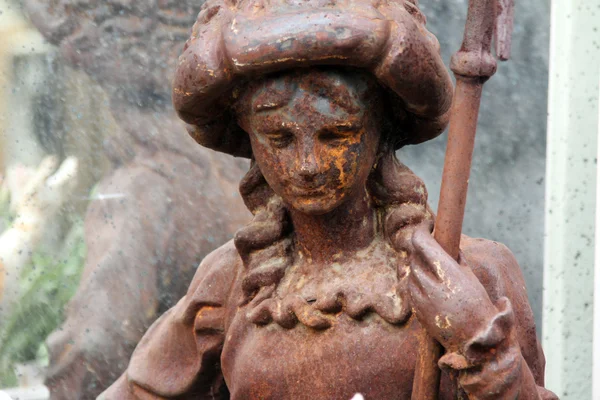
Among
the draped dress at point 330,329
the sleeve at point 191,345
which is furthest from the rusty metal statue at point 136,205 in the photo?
the draped dress at point 330,329

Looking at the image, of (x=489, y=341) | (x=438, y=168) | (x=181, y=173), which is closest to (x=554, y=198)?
(x=438, y=168)

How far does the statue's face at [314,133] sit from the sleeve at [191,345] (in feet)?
0.90

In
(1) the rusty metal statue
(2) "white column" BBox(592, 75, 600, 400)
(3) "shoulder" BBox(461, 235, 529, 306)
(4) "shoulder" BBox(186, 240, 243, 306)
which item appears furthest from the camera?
(1) the rusty metal statue

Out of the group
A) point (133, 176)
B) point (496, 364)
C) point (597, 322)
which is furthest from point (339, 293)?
point (133, 176)

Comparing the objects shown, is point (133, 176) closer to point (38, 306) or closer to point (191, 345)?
point (38, 306)

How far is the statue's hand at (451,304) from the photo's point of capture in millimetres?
1694

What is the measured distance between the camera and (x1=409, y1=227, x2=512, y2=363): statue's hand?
1.69 metres

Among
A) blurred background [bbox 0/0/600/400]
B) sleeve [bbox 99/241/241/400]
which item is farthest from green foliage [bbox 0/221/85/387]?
sleeve [bbox 99/241/241/400]

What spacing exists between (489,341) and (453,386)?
200 millimetres

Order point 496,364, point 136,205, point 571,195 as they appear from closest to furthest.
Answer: point 496,364, point 571,195, point 136,205

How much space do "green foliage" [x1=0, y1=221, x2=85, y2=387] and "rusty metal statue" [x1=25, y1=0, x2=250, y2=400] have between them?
0.03 metres

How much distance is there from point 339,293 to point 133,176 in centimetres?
138

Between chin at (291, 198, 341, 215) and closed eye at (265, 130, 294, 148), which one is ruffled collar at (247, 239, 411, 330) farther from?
closed eye at (265, 130, 294, 148)

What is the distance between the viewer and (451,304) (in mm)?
1706
